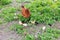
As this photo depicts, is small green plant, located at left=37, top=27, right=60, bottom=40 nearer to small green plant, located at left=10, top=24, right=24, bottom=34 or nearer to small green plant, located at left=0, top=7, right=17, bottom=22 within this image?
small green plant, located at left=10, top=24, right=24, bottom=34

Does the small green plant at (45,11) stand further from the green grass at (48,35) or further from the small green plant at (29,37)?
the small green plant at (29,37)

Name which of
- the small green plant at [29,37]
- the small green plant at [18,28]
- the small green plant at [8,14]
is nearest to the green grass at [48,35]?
the small green plant at [29,37]

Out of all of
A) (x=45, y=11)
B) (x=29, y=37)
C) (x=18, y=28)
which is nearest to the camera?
(x=29, y=37)

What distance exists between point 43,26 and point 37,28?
0.14 metres

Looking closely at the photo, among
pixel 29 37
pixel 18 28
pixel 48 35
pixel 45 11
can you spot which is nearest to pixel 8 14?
→ pixel 18 28

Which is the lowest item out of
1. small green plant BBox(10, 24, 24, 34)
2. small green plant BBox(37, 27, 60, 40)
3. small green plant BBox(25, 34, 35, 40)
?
small green plant BBox(37, 27, 60, 40)

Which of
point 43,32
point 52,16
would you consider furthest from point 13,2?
point 43,32

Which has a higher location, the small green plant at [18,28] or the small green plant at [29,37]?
the small green plant at [18,28]

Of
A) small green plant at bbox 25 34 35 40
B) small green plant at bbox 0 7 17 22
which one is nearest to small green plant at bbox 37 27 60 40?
small green plant at bbox 25 34 35 40

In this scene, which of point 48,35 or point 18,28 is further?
point 18,28

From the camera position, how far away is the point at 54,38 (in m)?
3.71

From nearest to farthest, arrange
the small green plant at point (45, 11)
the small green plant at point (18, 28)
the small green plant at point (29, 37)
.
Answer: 1. the small green plant at point (29, 37)
2. the small green plant at point (18, 28)
3. the small green plant at point (45, 11)

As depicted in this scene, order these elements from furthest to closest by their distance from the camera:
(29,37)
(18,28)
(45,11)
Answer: (45,11), (18,28), (29,37)

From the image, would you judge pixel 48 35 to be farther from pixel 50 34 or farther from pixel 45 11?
pixel 45 11
